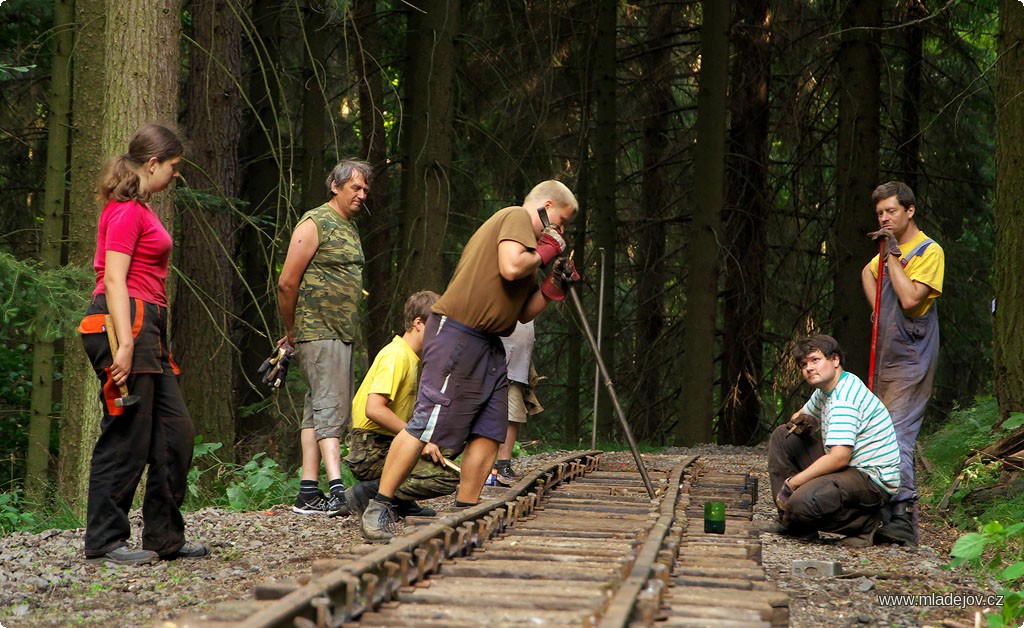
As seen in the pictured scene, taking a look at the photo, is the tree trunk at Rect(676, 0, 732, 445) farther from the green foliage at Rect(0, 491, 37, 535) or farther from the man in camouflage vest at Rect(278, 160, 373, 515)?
the green foliage at Rect(0, 491, 37, 535)

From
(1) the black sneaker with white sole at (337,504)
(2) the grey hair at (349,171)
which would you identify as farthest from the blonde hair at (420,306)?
(1) the black sneaker with white sole at (337,504)

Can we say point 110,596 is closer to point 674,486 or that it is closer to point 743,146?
point 674,486

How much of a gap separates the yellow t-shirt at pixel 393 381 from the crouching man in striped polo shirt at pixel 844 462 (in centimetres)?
255

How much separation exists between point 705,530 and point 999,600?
58.8 inches

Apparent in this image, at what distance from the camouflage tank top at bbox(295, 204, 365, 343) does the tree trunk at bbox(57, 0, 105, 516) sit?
1.84 meters

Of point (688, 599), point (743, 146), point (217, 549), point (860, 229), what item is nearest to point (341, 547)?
point (217, 549)

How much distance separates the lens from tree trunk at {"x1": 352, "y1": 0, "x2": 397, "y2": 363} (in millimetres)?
15047

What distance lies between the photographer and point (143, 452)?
17.9ft

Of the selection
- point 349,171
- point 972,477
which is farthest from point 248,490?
point 972,477

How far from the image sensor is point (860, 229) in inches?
559

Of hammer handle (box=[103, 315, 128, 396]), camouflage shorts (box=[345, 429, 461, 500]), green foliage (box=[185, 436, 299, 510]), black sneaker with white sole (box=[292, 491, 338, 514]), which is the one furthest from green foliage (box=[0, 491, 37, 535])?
hammer handle (box=[103, 315, 128, 396])

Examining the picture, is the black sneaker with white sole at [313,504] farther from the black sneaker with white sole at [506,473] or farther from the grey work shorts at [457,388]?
the grey work shorts at [457,388]

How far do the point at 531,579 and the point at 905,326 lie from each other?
3.83 metres

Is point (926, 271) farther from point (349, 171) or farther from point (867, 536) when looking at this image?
point (349, 171)
